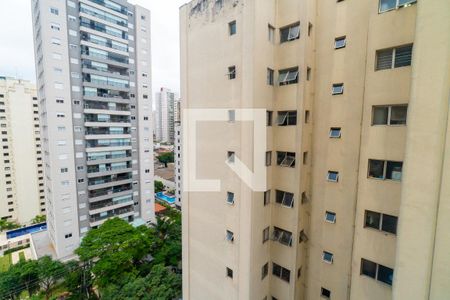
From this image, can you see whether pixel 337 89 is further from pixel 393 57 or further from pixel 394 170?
pixel 394 170

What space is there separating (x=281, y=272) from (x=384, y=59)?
10412 millimetres

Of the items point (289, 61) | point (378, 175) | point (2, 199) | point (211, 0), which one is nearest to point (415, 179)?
point (378, 175)

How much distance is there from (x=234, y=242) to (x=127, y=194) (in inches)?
1107

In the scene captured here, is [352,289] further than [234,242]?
No

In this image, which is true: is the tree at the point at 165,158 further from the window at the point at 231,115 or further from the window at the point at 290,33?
the window at the point at 290,33

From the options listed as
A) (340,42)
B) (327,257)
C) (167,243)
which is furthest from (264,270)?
(167,243)

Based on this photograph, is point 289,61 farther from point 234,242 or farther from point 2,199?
point 2,199

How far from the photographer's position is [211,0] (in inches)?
400

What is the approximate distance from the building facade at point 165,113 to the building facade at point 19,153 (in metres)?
90.1

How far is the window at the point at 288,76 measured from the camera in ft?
31.2

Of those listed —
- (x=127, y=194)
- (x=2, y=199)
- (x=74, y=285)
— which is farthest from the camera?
(x=2, y=199)

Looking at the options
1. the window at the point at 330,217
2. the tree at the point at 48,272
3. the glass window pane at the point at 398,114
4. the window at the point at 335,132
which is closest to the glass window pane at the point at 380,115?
the glass window pane at the point at 398,114

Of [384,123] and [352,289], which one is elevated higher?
[384,123]

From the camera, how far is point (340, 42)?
8750 millimetres
